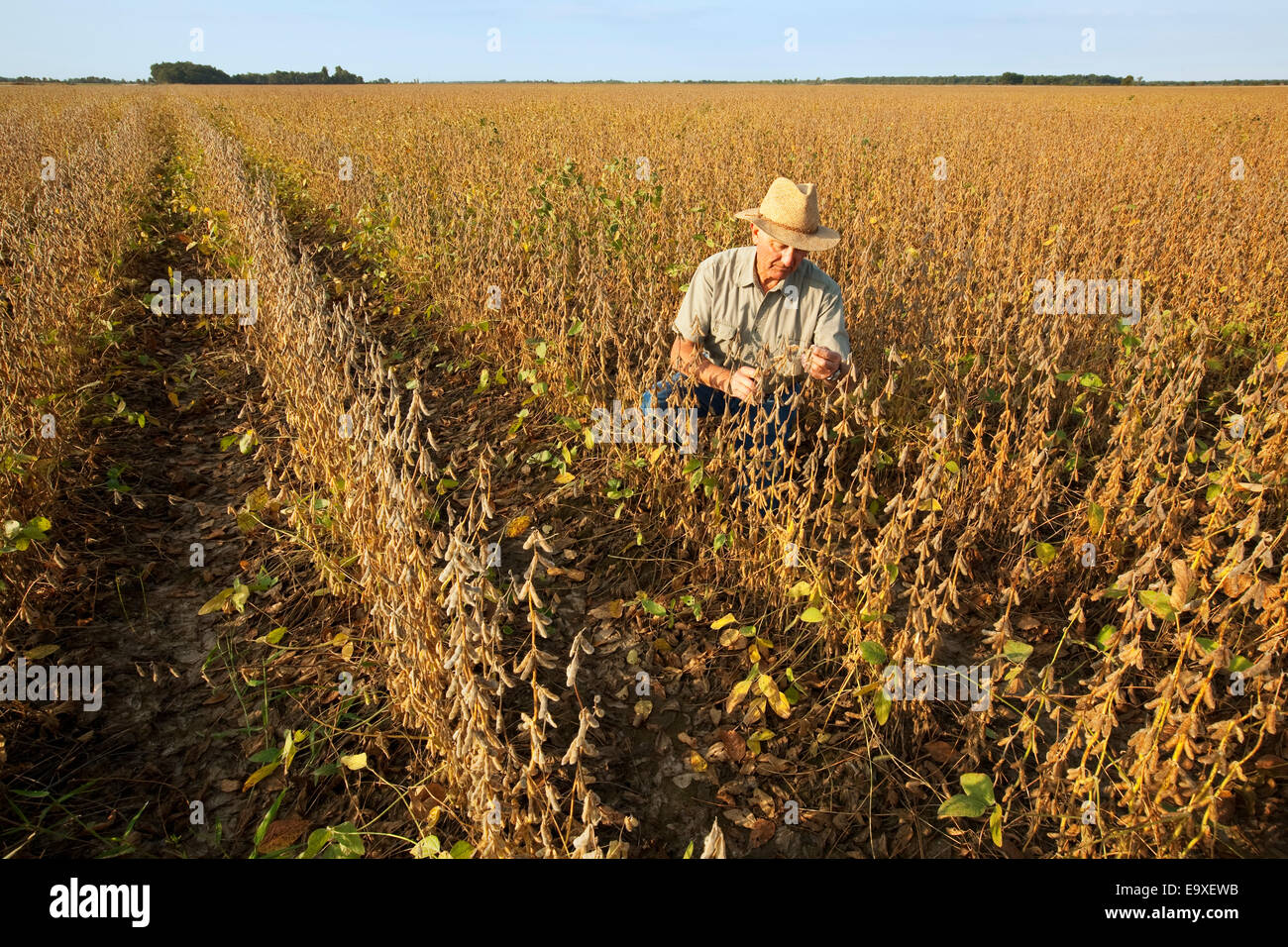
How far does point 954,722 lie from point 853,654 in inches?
15.3

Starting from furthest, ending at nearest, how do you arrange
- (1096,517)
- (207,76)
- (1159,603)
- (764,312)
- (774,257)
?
1. (207,76)
2. (764,312)
3. (774,257)
4. (1096,517)
5. (1159,603)

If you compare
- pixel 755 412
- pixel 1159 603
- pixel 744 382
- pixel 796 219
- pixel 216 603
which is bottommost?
pixel 216 603

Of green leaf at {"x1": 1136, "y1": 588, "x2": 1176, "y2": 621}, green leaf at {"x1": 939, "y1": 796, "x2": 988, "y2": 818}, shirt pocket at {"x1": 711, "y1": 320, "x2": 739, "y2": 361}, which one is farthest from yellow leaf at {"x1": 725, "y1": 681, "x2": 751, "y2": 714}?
shirt pocket at {"x1": 711, "y1": 320, "x2": 739, "y2": 361}

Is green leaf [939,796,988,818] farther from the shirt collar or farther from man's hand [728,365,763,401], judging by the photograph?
the shirt collar

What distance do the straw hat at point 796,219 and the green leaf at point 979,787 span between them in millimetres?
1996

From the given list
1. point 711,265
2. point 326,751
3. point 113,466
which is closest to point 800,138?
point 711,265

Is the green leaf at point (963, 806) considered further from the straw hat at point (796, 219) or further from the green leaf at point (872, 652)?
the straw hat at point (796, 219)

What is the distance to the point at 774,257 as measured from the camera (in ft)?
9.67

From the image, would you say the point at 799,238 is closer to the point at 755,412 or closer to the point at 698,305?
the point at 698,305

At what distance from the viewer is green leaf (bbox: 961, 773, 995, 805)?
4.81 feet

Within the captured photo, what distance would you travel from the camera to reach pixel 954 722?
2.09m

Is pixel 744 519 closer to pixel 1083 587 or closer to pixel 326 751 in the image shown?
pixel 1083 587

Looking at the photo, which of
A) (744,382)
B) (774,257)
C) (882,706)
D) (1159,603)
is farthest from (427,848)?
(774,257)

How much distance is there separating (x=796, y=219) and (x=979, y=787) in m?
2.14
